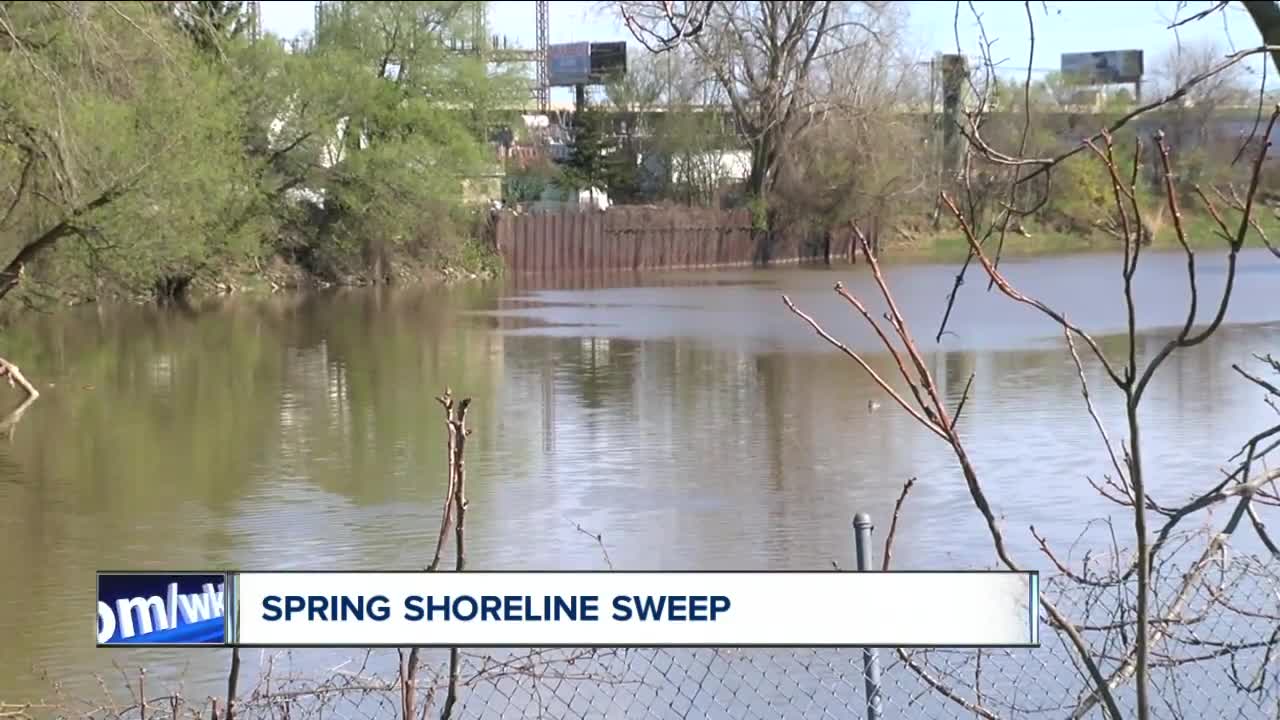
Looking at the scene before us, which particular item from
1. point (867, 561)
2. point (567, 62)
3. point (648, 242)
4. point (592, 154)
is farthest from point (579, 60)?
point (867, 561)

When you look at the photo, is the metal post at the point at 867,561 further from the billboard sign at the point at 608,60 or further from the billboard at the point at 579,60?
the billboard at the point at 579,60

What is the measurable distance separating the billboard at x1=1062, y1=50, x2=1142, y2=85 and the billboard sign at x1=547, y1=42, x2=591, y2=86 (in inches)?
916

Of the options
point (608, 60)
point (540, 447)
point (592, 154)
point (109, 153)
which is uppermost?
point (608, 60)

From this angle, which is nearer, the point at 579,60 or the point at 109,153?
the point at 109,153

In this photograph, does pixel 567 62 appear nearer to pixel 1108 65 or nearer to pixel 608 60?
pixel 608 60

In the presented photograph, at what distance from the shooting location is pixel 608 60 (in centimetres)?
8288

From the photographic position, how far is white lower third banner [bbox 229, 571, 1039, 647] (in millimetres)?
3859

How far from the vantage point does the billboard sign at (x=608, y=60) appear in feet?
234

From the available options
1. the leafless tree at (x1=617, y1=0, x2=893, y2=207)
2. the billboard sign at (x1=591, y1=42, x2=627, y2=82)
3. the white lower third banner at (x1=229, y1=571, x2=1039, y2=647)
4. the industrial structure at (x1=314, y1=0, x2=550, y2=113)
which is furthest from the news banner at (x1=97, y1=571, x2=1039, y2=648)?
the billboard sign at (x1=591, y1=42, x2=627, y2=82)

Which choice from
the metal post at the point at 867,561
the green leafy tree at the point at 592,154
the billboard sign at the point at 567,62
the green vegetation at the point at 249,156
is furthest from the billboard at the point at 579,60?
the metal post at the point at 867,561

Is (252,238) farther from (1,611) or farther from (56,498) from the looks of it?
(1,611)

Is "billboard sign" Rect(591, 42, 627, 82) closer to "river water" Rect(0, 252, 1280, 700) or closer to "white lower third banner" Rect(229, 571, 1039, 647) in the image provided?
"river water" Rect(0, 252, 1280, 700)

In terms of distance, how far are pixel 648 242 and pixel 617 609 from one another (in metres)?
53.7

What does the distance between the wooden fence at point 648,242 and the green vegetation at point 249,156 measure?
357 centimetres
